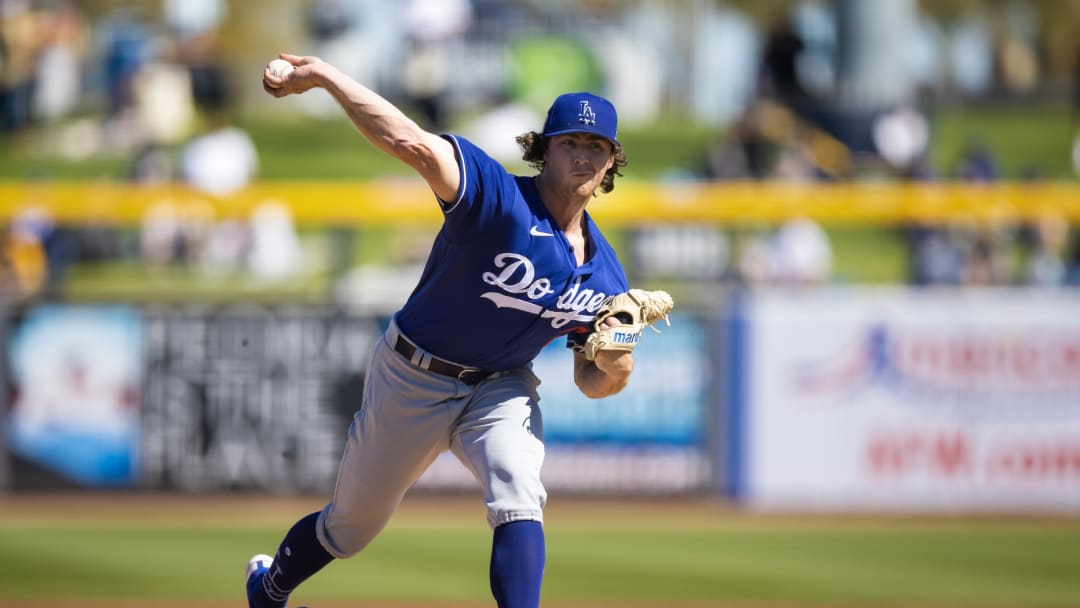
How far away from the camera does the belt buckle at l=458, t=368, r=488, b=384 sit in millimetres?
4934

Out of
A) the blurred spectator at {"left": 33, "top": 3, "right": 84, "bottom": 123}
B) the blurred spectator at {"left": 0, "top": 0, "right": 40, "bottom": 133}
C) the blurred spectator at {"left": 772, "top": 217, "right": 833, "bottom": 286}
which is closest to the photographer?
the blurred spectator at {"left": 772, "top": 217, "right": 833, "bottom": 286}

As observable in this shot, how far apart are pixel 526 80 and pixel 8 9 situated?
5.48 meters

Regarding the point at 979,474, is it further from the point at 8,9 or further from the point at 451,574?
the point at 8,9

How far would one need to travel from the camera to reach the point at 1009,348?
36.9 ft

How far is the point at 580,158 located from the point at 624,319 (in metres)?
A: 0.57

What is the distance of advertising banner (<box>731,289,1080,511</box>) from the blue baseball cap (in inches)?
270

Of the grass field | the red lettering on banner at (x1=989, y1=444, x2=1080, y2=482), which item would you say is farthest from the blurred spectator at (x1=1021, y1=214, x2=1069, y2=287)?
the grass field

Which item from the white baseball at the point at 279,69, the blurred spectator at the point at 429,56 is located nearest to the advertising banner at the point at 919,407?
the blurred spectator at the point at 429,56

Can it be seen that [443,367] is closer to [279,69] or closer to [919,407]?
[279,69]

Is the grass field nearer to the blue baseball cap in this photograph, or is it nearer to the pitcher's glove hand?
the pitcher's glove hand

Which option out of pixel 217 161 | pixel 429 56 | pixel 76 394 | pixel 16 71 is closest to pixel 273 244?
pixel 217 161

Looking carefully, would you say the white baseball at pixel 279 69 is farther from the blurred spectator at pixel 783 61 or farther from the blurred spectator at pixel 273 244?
the blurred spectator at pixel 783 61

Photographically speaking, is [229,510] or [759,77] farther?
[759,77]

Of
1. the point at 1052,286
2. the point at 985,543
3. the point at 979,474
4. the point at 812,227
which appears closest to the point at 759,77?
the point at 812,227
